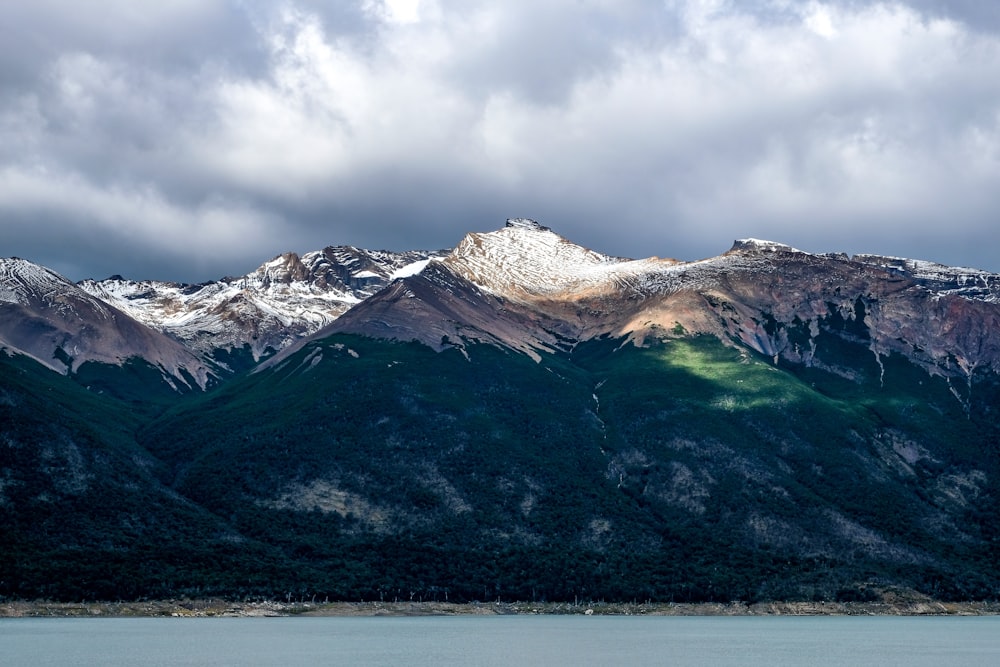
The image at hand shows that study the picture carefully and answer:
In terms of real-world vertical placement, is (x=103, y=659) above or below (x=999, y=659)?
below

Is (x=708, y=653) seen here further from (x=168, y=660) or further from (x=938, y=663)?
(x=168, y=660)

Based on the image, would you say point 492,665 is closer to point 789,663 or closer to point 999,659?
point 789,663

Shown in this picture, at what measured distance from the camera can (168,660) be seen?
151 m

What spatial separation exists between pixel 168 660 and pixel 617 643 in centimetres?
6658

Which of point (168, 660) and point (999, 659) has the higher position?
point (999, 659)

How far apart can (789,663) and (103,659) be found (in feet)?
284

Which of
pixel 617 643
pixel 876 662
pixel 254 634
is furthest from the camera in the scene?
pixel 254 634

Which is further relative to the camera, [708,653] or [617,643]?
[617,643]

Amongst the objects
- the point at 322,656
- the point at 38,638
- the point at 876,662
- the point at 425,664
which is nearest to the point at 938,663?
the point at 876,662

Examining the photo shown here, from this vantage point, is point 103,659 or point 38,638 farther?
point 38,638

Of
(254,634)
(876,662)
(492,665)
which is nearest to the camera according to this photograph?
(492,665)

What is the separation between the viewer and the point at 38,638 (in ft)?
598

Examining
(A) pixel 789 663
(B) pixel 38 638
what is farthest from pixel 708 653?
(B) pixel 38 638

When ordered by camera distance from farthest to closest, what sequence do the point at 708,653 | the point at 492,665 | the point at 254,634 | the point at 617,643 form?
the point at 254,634 < the point at 617,643 < the point at 708,653 < the point at 492,665
